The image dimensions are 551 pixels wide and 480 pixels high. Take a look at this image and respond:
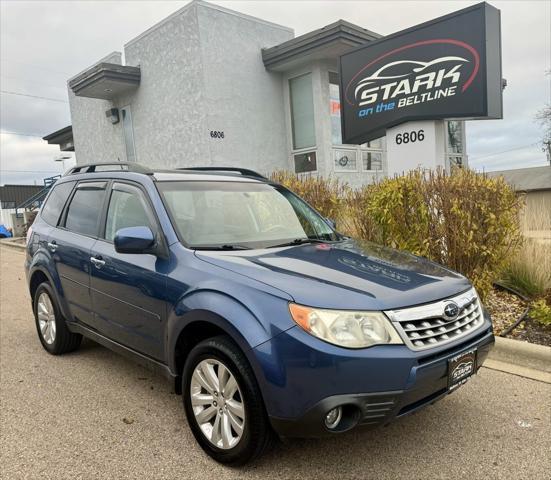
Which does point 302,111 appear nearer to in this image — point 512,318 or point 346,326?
point 512,318

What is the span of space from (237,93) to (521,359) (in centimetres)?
1057

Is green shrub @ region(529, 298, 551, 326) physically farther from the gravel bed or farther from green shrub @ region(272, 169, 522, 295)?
green shrub @ region(272, 169, 522, 295)

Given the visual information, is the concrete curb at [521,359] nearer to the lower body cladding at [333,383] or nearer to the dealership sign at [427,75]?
the lower body cladding at [333,383]

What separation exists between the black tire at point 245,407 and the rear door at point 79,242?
1619mm

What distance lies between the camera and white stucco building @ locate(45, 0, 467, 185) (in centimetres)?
1220

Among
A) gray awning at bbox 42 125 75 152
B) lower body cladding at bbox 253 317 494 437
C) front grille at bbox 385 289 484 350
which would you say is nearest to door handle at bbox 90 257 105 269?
lower body cladding at bbox 253 317 494 437

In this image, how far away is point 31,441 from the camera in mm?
3035

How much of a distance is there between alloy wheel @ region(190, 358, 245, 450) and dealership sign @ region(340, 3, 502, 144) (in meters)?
5.93

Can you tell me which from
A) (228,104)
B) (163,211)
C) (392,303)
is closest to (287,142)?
(228,104)

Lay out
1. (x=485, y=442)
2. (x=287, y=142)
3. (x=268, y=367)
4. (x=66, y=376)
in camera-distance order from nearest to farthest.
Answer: (x=268, y=367) → (x=485, y=442) → (x=66, y=376) → (x=287, y=142)

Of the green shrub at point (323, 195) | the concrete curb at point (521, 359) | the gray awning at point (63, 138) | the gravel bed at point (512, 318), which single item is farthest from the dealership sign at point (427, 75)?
the gray awning at point (63, 138)

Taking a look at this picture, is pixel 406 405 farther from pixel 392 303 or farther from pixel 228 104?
pixel 228 104

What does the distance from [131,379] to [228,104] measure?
9.91 metres

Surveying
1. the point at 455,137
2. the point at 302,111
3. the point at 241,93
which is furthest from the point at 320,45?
the point at 455,137
